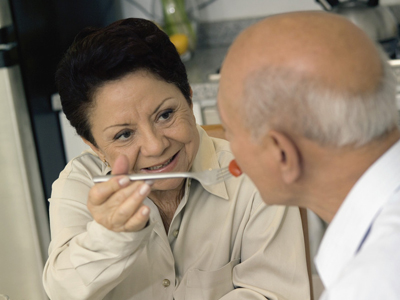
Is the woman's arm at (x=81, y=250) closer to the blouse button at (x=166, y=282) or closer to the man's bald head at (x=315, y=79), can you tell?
the blouse button at (x=166, y=282)

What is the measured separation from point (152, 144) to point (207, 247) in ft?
1.01

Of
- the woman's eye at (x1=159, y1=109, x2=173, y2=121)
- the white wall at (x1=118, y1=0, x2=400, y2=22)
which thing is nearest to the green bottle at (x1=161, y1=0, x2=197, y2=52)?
the white wall at (x1=118, y1=0, x2=400, y2=22)

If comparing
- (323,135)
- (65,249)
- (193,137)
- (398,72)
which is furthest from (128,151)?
(398,72)

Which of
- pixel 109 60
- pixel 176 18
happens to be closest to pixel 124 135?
pixel 109 60

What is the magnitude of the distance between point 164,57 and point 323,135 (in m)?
0.58

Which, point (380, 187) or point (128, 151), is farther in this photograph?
point (128, 151)

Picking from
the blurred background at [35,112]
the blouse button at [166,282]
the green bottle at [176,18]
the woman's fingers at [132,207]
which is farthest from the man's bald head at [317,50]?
the green bottle at [176,18]

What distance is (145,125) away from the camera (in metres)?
1.15

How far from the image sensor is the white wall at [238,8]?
2.73 meters

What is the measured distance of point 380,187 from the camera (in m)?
0.71

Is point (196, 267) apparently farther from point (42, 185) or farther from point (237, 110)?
point (42, 185)

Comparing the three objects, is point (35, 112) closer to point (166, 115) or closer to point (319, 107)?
point (166, 115)

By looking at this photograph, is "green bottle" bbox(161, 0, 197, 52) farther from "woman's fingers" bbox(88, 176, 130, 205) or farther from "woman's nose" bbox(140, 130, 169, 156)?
"woman's fingers" bbox(88, 176, 130, 205)

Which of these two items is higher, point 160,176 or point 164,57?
point 164,57
